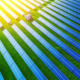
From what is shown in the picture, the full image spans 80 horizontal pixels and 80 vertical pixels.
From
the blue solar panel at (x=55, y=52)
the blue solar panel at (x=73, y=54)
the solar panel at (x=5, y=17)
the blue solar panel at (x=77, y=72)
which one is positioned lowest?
the blue solar panel at (x=77, y=72)

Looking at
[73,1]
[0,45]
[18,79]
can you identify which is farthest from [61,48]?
[73,1]

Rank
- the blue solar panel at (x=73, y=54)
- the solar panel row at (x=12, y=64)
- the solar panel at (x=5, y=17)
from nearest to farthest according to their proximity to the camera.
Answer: the solar panel row at (x=12, y=64) → the blue solar panel at (x=73, y=54) → the solar panel at (x=5, y=17)

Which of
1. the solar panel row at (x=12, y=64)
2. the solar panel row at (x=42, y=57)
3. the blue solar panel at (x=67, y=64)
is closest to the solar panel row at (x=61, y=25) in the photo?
the blue solar panel at (x=67, y=64)

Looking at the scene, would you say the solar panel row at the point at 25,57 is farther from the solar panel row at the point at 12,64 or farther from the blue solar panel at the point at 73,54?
the blue solar panel at the point at 73,54

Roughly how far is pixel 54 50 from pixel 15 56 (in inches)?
236

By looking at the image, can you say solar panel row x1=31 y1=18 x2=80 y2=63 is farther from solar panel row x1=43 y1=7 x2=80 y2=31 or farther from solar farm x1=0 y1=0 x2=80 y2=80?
solar panel row x1=43 y1=7 x2=80 y2=31

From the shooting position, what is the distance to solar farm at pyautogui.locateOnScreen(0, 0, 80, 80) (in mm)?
12430

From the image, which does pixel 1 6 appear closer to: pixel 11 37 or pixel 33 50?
pixel 11 37

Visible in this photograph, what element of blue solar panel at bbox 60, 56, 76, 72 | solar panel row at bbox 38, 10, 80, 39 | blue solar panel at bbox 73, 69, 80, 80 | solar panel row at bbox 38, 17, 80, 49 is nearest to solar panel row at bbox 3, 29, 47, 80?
blue solar panel at bbox 60, 56, 76, 72

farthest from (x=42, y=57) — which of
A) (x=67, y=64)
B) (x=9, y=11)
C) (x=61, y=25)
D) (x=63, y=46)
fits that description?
(x=9, y=11)

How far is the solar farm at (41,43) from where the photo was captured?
40.8 feet

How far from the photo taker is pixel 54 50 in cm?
1422

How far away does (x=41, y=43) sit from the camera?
15523 millimetres

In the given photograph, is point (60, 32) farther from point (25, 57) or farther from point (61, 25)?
point (25, 57)
